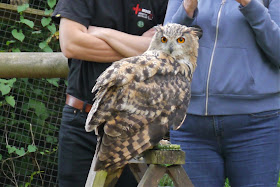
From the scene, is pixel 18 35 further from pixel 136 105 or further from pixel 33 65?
pixel 136 105

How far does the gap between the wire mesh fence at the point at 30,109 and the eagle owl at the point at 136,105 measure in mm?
2207

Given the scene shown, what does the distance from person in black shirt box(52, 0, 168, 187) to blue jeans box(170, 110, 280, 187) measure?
0.46 m

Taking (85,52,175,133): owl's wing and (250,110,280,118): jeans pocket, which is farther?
(250,110,280,118): jeans pocket

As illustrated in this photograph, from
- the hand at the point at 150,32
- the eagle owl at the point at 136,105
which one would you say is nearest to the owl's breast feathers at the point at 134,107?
the eagle owl at the point at 136,105

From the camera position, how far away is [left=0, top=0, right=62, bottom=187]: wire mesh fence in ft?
14.9

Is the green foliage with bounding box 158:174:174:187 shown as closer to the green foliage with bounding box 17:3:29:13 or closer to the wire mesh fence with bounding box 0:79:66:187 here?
the wire mesh fence with bounding box 0:79:66:187

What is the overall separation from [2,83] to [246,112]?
96.2 inches

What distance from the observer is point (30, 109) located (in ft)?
15.2

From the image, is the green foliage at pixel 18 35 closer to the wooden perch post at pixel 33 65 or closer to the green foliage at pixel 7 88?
the green foliage at pixel 7 88

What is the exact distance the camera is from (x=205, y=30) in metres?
2.57

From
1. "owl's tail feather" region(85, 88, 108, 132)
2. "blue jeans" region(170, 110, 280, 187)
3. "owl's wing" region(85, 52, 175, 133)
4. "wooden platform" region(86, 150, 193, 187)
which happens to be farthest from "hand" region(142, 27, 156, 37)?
"wooden platform" region(86, 150, 193, 187)

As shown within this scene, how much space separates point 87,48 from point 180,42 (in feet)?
1.62

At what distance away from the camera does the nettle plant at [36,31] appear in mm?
4477

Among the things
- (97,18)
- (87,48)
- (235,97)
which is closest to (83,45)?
(87,48)
